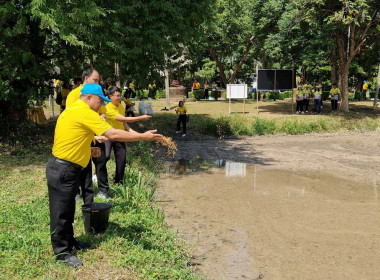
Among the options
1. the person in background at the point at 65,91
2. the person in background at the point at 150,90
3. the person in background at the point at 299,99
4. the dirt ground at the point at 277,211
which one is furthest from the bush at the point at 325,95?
the person in background at the point at 65,91

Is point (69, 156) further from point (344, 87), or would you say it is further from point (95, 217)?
point (344, 87)

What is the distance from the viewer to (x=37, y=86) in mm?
11812

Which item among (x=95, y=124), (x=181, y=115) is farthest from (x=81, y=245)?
(x=181, y=115)

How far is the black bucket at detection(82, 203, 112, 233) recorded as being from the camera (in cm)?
505

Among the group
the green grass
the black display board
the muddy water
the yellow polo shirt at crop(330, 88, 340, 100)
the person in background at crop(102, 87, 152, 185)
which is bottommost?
the muddy water

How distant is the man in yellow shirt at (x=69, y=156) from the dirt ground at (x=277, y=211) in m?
1.90

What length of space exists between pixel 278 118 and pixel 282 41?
5.54m

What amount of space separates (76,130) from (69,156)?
30 cm

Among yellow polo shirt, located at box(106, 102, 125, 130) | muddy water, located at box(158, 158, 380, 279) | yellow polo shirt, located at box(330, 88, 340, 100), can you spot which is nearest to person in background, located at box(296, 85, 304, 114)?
yellow polo shirt, located at box(330, 88, 340, 100)

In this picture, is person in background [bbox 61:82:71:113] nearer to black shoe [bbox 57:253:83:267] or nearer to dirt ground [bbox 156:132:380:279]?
dirt ground [bbox 156:132:380:279]

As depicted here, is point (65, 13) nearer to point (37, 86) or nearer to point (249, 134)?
point (37, 86)

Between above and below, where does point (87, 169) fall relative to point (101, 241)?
above

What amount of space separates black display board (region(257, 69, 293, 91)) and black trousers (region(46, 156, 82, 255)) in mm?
18810

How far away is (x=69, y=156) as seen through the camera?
4.23 meters
